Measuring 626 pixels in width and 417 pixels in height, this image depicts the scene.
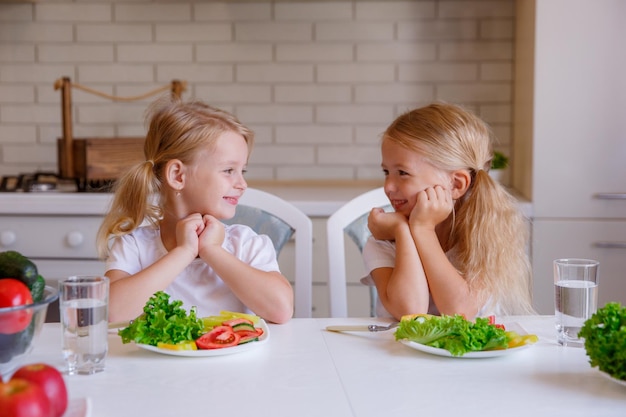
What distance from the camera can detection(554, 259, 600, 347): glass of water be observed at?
139 centimetres

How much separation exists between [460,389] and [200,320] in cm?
46

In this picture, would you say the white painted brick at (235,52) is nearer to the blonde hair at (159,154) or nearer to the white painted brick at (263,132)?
the white painted brick at (263,132)

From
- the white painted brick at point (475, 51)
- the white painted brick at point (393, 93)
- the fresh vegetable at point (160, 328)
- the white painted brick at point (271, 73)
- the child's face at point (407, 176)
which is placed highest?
the white painted brick at point (475, 51)

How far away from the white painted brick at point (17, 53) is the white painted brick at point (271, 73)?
856mm

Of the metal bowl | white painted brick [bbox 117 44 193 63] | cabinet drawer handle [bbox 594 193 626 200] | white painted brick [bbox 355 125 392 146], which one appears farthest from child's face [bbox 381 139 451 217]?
white painted brick [bbox 117 44 193 63]

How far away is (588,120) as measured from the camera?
2.85m

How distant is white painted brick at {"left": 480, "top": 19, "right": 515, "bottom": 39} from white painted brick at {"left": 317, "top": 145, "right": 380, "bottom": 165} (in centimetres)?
63

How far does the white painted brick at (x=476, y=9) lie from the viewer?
3.26 metres

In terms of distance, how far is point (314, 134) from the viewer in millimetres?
3365

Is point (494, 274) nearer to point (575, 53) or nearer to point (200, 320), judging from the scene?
point (200, 320)

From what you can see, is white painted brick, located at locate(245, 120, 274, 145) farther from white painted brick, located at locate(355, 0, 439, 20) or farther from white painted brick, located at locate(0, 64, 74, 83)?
white painted brick, located at locate(0, 64, 74, 83)

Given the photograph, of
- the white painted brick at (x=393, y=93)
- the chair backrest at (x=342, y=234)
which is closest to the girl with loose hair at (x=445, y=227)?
the chair backrest at (x=342, y=234)

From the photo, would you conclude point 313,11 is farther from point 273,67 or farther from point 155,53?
point 155,53

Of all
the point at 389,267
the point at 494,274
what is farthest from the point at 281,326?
the point at 494,274
